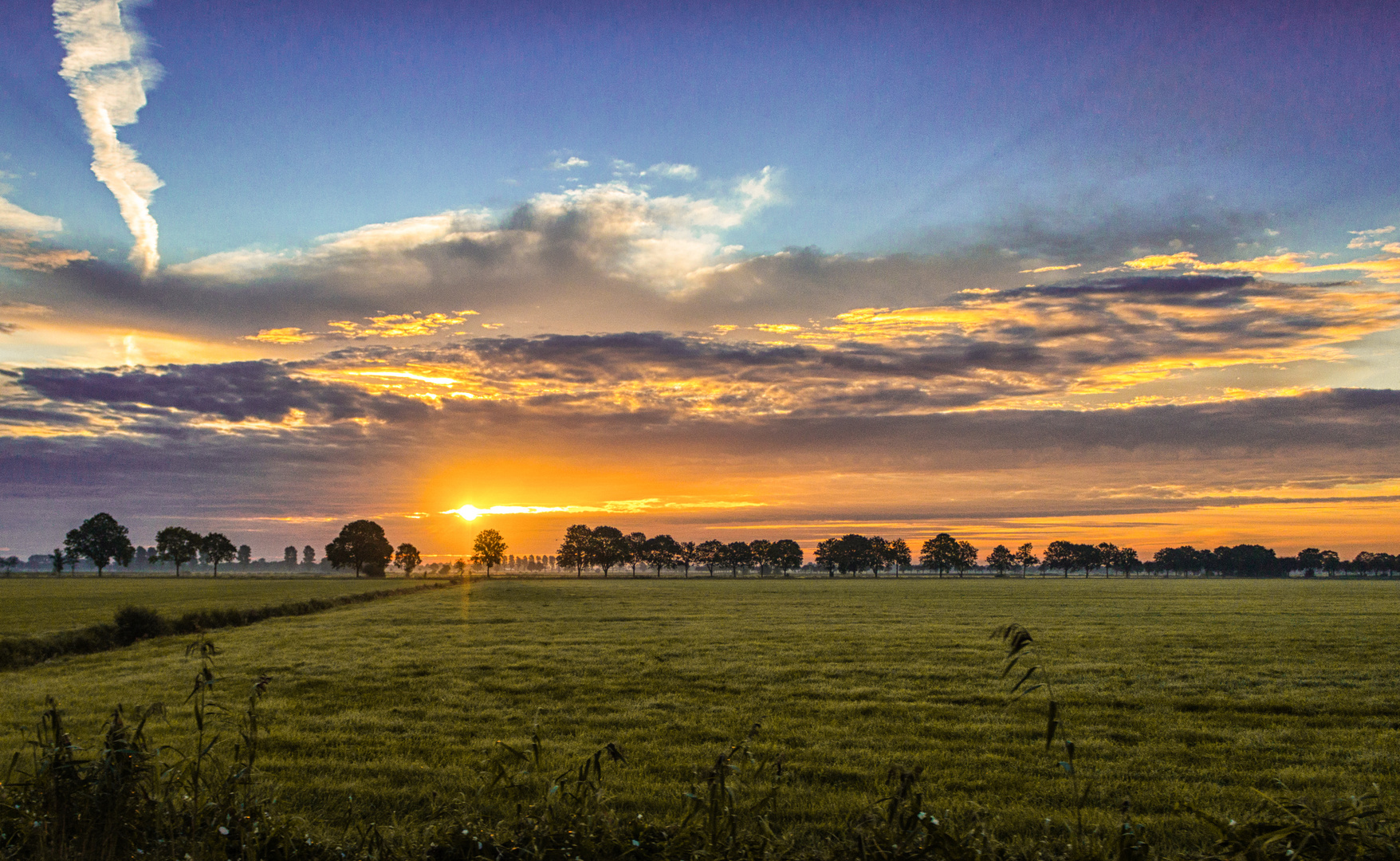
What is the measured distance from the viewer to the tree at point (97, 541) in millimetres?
195625

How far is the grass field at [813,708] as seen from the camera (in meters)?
11.7

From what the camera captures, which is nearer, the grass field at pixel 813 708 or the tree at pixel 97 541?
the grass field at pixel 813 708

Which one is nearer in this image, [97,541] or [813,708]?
[813,708]

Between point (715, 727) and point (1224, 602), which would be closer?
point (715, 727)

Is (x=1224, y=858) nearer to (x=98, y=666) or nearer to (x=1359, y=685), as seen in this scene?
(x=1359, y=685)

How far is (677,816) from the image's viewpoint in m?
10.0

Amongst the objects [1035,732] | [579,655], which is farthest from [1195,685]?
[579,655]

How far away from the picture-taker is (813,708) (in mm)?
18031

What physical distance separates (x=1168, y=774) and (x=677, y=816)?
28.7ft

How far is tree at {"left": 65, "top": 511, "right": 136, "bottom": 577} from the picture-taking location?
7702 inches

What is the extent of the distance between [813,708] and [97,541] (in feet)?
800

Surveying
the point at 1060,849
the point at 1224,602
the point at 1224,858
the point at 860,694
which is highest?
the point at 1224,858

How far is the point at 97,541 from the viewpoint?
196 meters

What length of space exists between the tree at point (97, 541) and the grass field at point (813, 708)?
20813 cm
